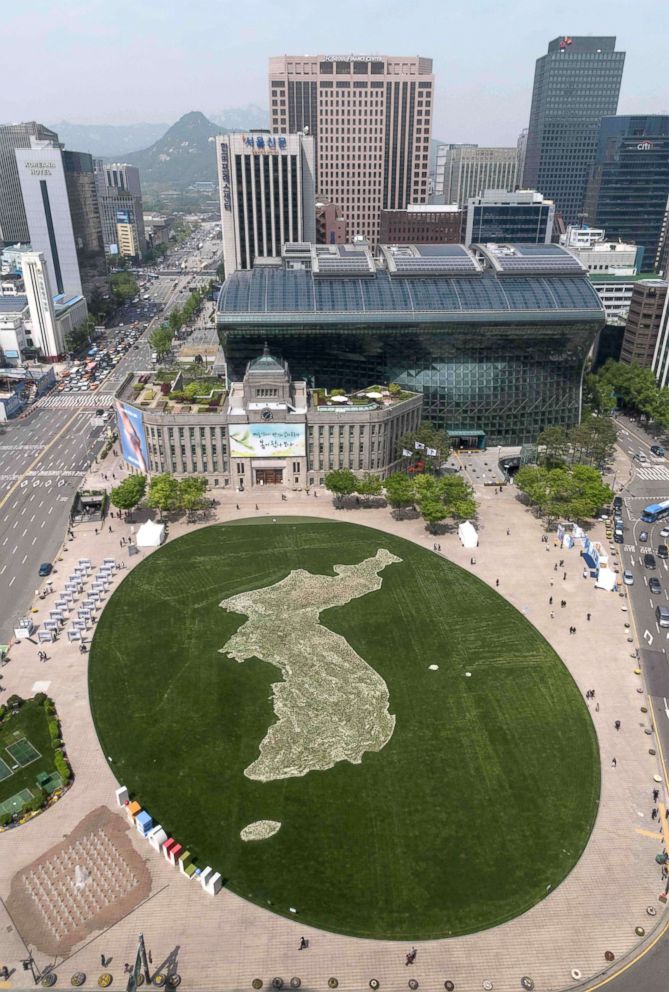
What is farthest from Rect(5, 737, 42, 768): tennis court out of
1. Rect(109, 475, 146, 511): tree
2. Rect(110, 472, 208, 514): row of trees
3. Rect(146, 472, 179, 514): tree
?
Rect(146, 472, 179, 514): tree

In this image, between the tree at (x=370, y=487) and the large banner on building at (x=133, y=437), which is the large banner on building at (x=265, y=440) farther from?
the large banner on building at (x=133, y=437)

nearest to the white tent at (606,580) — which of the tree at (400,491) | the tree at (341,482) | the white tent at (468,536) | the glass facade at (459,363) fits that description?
the white tent at (468,536)

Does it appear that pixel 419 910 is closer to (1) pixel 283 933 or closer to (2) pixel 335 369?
(1) pixel 283 933

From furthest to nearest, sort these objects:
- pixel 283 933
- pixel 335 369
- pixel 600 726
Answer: pixel 335 369 → pixel 600 726 → pixel 283 933

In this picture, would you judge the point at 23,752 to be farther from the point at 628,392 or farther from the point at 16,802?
the point at 628,392

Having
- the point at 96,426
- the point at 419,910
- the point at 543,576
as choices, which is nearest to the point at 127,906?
the point at 419,910

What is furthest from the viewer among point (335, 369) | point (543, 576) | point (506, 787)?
point (335, 369)

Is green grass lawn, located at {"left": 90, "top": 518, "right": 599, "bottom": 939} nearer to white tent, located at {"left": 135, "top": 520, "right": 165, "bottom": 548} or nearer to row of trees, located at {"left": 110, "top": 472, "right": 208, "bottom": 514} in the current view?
white tent, located at {"left": 135, "top": 520, "right": 165, "bottom": 548}
